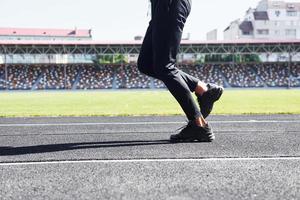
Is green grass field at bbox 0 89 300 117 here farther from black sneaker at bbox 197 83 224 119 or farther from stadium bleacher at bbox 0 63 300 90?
stadium bleacher at bbox 0 63 300 90

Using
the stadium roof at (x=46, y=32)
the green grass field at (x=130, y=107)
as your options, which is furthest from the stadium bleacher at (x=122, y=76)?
the stadium roof at (x=46, y=32)

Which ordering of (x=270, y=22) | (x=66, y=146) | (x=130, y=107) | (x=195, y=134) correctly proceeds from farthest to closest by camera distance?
(x=270, y=22) < (x=130, y=107) < (x=195, y=134) < (x=66, y=146)

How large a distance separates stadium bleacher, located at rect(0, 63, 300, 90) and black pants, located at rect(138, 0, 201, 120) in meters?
52.4

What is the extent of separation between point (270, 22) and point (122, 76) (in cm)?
6100

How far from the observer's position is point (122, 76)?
5941 centimetres

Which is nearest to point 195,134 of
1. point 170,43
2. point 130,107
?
point 170,43

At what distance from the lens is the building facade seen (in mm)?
103562

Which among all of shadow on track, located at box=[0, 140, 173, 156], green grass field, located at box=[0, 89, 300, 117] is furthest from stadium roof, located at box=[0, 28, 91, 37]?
shadow on track, located at box=[0, 140, 173, 156]

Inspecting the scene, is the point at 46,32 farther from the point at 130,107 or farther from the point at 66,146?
the point at 66,146

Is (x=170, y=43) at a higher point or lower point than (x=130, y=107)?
higher

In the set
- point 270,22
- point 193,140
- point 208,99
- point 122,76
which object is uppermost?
point 208,99

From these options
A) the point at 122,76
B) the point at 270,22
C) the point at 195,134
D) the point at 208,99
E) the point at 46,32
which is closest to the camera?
the point at 195,134

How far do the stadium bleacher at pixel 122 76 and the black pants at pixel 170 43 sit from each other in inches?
2063

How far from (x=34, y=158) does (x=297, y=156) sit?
1974mm
